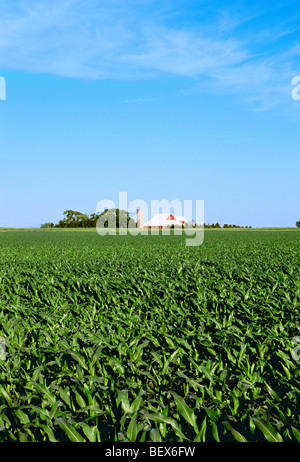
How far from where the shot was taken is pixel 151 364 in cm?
498

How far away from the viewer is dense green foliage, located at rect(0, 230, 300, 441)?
3.47 meters

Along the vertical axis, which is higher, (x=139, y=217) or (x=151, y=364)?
(x=139, y=217)

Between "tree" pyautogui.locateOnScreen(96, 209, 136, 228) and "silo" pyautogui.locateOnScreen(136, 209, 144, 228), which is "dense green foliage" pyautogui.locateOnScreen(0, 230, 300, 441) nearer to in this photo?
"silo" pyautogui.locateOnScreen(136, 209, 144, 228)

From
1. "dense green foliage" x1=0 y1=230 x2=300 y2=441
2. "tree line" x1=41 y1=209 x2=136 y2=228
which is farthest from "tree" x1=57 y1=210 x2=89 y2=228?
"dense green foliage" x1=0 y1=230 x2=300 y2=441

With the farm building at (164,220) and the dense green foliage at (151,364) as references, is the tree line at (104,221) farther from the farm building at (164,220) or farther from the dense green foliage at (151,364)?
the dense green foliage at (151,364)

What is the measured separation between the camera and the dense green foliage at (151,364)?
347 cm

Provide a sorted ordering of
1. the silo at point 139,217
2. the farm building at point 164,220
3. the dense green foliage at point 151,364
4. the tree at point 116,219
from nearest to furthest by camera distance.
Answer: the dense green foliage at point 151,364 < the silo at point 139,217 < the tree at point 116,219 < the farm building at point 164,220

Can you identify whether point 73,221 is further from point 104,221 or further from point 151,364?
point 151,364

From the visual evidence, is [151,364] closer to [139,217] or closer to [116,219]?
[139,217]

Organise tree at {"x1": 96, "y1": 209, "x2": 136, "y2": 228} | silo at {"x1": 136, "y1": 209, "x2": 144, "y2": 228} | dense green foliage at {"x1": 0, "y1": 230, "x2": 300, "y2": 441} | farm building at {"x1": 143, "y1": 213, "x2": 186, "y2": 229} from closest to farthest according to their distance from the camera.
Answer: dense green foliage at {"x1": 0, "y1": 230, "x2": 300, "y2": 441}
silo at {"x1": 136, "y1": 209, "x2": 144, "y2": 228}
tree at {"x1": 96, "y1": 209, "x2": 136, "y2": 228}
farm building at {"x1": 143, "y1": 213, "x2": 186, "y2": 229}

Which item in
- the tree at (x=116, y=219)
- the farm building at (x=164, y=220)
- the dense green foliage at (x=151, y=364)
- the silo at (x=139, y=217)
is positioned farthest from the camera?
the farm building at (x=164, y=220)

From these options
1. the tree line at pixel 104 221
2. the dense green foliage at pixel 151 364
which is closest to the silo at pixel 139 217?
the tree line at pixel 104 221

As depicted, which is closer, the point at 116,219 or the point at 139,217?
the point at 139,217

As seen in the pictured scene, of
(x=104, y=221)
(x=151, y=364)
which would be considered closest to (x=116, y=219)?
(x=104, y=221)
